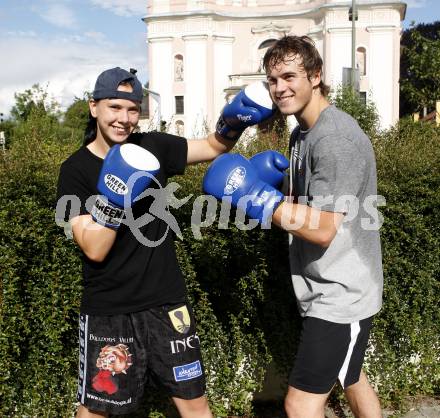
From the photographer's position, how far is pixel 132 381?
261 centimetres

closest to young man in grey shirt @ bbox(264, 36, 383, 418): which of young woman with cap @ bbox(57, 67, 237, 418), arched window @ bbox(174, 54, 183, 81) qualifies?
young woman with cap @ bbox(57, 67, 237, 418)

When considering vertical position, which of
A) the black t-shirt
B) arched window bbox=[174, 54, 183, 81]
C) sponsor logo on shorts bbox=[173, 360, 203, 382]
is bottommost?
sponsor logo on shorts bbox=[173, 360, 203, 382]

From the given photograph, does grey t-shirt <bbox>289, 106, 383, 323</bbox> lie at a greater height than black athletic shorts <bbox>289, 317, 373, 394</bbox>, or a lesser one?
greater

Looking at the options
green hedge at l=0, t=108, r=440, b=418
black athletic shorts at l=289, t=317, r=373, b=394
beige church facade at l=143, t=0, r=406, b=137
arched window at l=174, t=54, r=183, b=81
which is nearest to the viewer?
black athletic shorts at l=289, t=317, r=373, b=394

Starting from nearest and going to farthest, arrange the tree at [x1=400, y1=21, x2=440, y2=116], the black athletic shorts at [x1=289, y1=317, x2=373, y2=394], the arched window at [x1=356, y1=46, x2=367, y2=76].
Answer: the black athletic shorts at [x1=289, y1=317, x2=373, y2=394] < the tree at [x1=400, y1=21, x2=440, y2=116] < the arched window at [x1=356, y1=46, x2=367, y2=76]

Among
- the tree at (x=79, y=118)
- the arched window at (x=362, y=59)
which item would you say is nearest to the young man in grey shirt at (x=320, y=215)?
the tree at (x=79, y=118)

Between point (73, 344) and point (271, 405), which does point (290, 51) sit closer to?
point (73, 344)

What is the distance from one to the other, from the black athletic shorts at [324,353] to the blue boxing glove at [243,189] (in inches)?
21.7

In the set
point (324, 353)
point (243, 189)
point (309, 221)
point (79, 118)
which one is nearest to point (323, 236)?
point (309, 221)

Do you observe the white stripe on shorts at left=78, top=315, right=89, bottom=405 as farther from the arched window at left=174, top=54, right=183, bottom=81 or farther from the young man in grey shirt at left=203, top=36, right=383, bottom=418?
the arched window at left=174, top=54, right=183, bottom=81

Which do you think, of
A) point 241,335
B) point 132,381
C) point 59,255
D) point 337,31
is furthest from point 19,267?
point 337,31

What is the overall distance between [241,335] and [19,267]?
1321mm

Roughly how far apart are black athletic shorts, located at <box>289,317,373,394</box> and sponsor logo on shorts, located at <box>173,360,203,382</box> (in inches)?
17.3

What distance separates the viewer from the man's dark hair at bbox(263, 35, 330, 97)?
251cm
